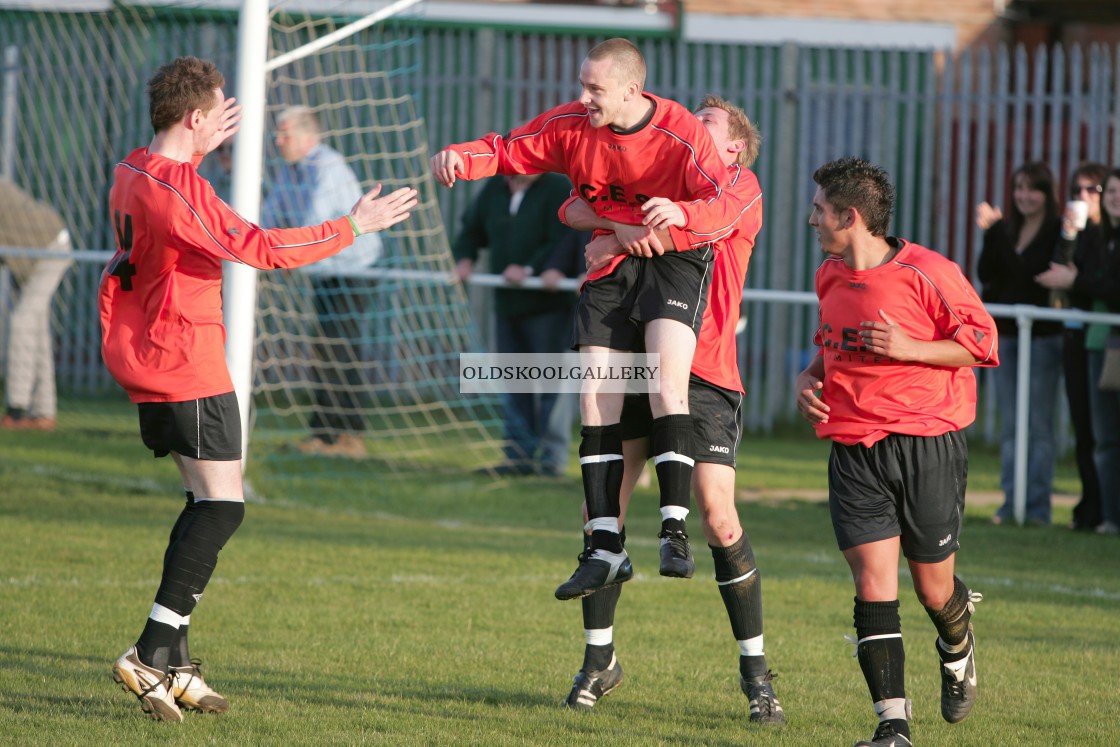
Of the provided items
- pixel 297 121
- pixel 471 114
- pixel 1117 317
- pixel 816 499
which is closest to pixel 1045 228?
pixel 1117 317

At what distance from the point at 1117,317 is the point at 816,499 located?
2755 millimetres

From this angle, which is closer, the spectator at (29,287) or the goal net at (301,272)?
the goal net at (301,272)

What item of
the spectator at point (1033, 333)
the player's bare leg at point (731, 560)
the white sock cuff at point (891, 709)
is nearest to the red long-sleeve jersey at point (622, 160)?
the player's bare leg at point (731, 560)

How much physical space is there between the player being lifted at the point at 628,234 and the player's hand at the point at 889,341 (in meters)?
0.70

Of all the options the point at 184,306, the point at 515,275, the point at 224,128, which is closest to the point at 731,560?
the point at 184,306

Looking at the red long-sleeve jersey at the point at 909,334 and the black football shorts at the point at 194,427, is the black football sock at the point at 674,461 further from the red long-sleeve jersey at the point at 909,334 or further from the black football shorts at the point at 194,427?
the black football shorts at the point at 194,427

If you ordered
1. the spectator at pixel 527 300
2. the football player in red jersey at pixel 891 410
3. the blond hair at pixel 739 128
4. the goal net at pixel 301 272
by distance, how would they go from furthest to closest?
1. the goal net at pixel 301 272
2. the spectator at pixel 527 300
3. the blond hair at pixel 739 128
4. the football player in red jersey at pixel 891 410

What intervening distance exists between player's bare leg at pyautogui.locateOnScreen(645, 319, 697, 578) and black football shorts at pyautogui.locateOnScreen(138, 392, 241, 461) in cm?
158

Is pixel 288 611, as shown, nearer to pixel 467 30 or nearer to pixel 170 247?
pixel 170 247

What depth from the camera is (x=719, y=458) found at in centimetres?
543

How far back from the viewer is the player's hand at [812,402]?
16.2 ft

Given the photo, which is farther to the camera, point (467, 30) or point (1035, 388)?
point (467, 30)

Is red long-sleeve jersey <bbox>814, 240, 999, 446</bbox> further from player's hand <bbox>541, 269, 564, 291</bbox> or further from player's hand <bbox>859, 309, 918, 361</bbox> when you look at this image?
player's hand <bbox>541, 269, 564, 291</bbox>

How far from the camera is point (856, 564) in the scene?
4852 millimetres
